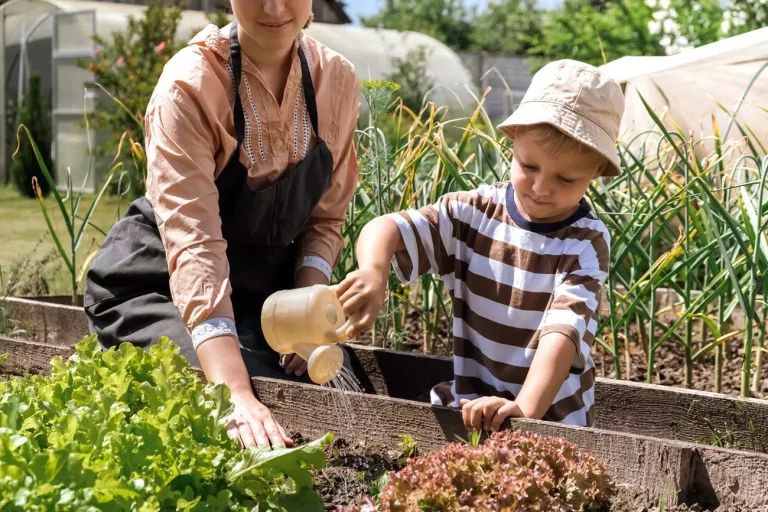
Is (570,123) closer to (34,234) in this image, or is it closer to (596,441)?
(596,441)

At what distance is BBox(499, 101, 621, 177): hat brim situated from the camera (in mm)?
1902

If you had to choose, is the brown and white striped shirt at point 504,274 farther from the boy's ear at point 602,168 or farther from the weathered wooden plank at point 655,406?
the weathered wooden plank at point 655,406

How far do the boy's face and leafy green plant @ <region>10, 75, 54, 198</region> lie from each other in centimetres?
1016

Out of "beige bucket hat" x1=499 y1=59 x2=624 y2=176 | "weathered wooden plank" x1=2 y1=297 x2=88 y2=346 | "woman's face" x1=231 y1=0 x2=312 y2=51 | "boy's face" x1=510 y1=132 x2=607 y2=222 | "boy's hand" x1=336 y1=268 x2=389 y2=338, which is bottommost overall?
"weathered wooden plank" x1=2 y1=297 x2=88 y2=346

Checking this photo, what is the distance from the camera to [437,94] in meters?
14.0

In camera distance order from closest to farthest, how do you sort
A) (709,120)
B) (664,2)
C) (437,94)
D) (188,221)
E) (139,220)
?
(188,221)
(139,220)
(709,120)
(664,2)
(437,94)

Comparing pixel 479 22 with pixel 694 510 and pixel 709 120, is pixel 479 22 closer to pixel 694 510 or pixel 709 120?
pixel 709 120

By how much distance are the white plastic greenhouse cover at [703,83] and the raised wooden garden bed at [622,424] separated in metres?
2.97

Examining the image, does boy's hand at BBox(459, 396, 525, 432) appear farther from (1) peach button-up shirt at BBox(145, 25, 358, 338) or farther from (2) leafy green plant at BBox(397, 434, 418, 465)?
(1) peach button-up shirt at BBox(145, 25, 358, 338)

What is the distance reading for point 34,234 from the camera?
771 centimetres

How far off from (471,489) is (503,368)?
2.48 ft

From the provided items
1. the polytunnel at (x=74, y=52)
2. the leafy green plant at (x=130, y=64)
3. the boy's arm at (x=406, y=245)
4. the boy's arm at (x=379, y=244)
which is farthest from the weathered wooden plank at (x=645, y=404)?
the leafy green plant at (x=130, y=64)

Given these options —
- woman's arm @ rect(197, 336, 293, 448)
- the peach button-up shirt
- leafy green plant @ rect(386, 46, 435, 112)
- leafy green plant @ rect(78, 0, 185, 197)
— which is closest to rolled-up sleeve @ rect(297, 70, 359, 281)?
the peach button-up shirt

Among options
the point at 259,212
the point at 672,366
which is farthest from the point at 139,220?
the point at 672,366
